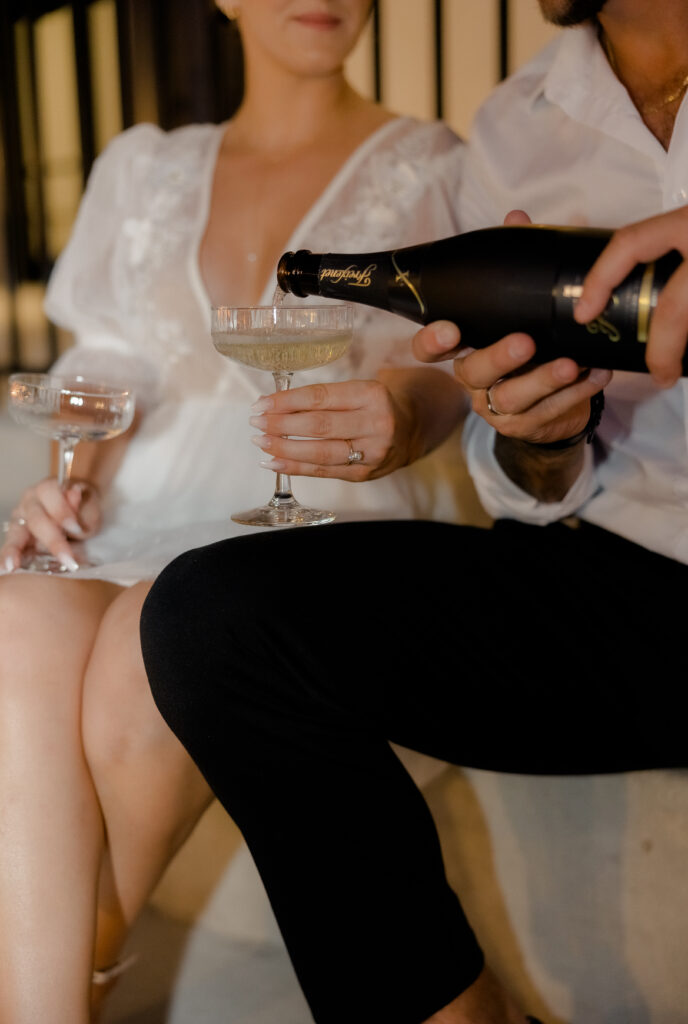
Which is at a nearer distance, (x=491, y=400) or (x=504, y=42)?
(x=491, y=400)

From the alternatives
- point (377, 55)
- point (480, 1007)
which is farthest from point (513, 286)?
point (377, 55)

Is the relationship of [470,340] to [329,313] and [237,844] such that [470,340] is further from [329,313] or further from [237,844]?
[237,844]

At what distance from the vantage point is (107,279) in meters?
1.42

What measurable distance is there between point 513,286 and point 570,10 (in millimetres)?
461

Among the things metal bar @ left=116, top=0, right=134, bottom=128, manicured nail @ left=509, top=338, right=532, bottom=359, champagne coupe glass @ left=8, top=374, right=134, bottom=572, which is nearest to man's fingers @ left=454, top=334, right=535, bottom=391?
manicured nail @ left=509, top=338, right=532, bottom=359

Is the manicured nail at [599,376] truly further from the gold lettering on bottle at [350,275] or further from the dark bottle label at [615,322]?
the gold lettering on bottle at [350,275]

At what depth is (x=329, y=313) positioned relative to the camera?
2.82ft

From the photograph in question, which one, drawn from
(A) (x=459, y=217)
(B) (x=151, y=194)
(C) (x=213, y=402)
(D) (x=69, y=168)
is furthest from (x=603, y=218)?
(D) (x=69, y=168)

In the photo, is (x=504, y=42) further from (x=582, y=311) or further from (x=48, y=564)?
(x=582, y=311)

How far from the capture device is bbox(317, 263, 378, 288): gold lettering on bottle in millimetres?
799

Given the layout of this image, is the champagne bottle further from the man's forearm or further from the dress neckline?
the dress neckline

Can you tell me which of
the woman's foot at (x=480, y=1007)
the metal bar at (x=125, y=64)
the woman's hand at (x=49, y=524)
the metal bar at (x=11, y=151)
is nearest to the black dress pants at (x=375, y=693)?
the woman's foot at (x=480, y=1007)

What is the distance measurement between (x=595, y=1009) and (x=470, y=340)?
716 millimetres

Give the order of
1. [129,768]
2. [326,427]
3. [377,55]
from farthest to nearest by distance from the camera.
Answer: [377,55]
[129,768]
[326,427]
